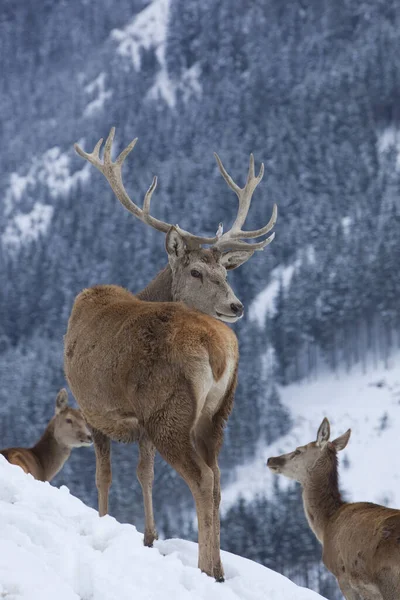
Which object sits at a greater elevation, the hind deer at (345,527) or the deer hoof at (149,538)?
the deer hoof at (149,538)

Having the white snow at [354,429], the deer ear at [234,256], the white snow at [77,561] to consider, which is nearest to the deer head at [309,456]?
the deer ear at [234,256]

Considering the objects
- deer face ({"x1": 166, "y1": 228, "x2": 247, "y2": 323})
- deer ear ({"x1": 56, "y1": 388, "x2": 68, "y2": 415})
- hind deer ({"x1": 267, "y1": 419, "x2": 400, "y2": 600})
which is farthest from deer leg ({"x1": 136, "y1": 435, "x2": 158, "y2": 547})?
deer ear ({"x1": 56, "y1": 388, "x2": 68, "y2": 415})

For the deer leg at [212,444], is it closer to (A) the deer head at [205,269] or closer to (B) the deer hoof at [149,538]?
(B) the deer hoof at [149,538]

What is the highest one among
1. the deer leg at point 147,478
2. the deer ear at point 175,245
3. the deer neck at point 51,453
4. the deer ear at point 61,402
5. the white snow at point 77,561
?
the deer ear at point 175,245

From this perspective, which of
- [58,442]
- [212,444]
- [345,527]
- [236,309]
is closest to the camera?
[212,444]

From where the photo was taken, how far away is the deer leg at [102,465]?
29.6 feet

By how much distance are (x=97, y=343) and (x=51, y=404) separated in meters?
126

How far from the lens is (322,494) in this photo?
13.8 m

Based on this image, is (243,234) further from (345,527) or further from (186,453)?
(186,453)

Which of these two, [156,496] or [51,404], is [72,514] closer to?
[156,496]

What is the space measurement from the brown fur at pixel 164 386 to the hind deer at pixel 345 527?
251 cm

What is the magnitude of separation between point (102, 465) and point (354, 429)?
124m

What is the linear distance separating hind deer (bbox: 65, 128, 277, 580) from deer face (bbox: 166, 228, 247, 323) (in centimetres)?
128

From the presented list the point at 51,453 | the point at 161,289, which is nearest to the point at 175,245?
the point at 161,289
